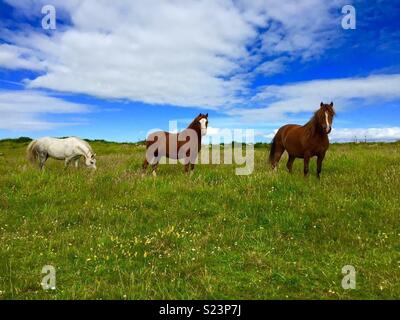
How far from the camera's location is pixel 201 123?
15.3 meters

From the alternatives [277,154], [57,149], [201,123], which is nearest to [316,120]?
[277,154]

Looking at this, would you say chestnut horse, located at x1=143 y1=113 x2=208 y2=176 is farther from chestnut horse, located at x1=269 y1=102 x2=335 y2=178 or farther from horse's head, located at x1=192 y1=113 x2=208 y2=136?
chestnut horse, located at x1=269 y1=102 x2=335 y2=178

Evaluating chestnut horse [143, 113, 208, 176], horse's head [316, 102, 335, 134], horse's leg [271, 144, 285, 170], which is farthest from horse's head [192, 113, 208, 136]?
horse's head [316, 102, 335, 134]

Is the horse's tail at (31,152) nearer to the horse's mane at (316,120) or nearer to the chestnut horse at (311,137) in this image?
the chestnut horse at (311,137)

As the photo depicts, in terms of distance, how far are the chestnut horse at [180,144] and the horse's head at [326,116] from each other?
4.70m

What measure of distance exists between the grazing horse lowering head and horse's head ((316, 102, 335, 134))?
462 centimetres

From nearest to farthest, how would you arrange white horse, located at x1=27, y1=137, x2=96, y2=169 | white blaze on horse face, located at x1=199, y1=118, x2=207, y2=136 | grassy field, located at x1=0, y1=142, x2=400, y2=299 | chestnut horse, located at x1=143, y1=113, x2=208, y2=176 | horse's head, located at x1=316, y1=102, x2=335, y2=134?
grassy field, located at x1=0, y1=142, x2=400, y2=299, horse's head, located at x1=316, y1=102, x2=335, y2=134, white blaze on horse face, located at x1=199, y1=118, x2=207, y2=136, chestnut horse, located at x1=143, y1=113, x2=208, y2=176, white horse, located at x1=27, y1=137, x2=96, y2=169

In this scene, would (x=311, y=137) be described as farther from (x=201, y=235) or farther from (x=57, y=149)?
(x=57, y=149)

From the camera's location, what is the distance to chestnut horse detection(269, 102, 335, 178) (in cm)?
1220

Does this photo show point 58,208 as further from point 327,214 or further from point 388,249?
point 388,249

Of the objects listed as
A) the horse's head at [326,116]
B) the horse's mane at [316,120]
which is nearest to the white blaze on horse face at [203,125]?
the horse's mane at [316,120]

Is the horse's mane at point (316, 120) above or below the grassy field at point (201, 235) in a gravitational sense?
above

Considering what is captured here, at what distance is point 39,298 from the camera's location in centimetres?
591

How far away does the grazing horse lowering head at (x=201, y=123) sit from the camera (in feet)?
49.9
